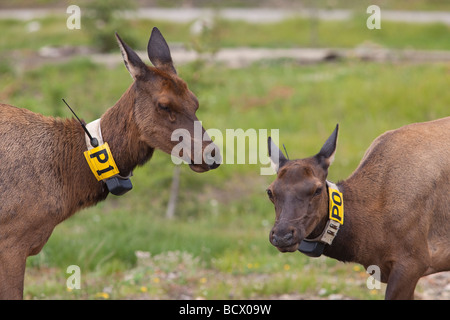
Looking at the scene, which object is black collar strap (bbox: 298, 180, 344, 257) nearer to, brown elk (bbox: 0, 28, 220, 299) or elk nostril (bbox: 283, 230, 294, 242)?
elk nostril (bbox: 283, 230, 294, 242)

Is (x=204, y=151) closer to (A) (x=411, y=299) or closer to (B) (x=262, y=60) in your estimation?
(A) (x=411, y=299)

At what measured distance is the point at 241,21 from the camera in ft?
111

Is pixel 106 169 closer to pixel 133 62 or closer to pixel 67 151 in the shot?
pixel 67 151

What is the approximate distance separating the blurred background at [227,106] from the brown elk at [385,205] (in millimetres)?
2401

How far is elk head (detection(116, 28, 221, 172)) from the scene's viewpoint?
264 inches

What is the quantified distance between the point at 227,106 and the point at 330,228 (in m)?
13.4

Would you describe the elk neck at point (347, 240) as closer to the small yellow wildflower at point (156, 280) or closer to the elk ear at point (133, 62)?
the elk ear at point (133, 62)

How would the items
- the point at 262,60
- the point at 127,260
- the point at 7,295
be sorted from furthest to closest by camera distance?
the point at 262,60 < the point at 127,260 < the point at 7,295

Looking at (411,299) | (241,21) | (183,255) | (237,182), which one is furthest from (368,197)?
(241,21)

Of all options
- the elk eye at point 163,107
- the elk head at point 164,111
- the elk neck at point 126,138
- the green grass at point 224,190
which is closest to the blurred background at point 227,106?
the green grass at point 224,190

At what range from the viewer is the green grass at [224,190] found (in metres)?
10.2

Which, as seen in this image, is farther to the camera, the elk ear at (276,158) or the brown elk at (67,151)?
the elk ear at (276,158)
